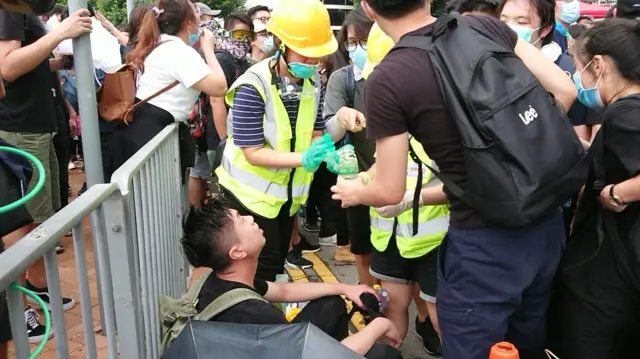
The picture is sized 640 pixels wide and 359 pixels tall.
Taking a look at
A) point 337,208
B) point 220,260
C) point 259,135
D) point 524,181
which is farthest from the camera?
point 337,208

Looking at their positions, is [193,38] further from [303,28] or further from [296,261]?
[296,261]

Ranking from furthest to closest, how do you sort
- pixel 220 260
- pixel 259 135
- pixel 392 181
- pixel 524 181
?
pixel 259 135
pixel 220 260
pixel 392 181
pixel 524 181

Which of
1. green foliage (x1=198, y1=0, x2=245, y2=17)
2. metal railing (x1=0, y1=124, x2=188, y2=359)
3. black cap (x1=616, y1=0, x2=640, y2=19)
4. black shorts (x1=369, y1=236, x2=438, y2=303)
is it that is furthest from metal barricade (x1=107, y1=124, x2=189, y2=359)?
green foliage (x1=198, y1=0, x2=245, y2=17)

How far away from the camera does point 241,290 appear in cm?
204

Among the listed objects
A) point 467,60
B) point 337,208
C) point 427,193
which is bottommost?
point 337,208

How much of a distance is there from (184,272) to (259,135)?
1.12 meters

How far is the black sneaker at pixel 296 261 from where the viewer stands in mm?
4504

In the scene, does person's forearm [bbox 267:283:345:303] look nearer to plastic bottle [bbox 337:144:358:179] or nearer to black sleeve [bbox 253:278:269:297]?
black sleeve [bbox 253:278:269:297]

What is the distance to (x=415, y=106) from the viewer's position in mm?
1620

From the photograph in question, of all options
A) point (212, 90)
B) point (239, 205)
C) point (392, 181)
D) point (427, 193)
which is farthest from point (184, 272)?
point (392, 181)

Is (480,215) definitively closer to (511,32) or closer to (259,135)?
(511,32)

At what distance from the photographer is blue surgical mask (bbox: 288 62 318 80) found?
2.67m

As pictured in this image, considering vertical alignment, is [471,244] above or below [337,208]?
above

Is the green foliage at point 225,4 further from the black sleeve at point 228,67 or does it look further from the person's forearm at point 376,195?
the person's forearm at point 376,195
